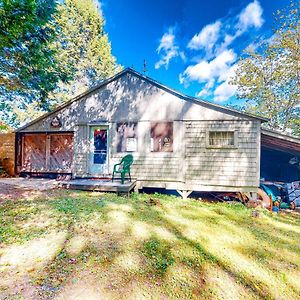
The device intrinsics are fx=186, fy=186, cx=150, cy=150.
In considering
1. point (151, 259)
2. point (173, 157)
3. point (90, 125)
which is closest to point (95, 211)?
point (151, 259)

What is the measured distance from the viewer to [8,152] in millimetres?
8734

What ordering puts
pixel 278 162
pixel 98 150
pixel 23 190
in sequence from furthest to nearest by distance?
pixel 278 162
pixel 98 150
pixel 23 190

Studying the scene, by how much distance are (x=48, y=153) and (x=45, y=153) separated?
195 mm

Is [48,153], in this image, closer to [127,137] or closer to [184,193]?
[127,137]

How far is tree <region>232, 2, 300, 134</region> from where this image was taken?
12.4m

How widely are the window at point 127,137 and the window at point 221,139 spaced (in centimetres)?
294

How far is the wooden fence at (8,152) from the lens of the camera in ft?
28.5

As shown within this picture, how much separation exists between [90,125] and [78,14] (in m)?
17.0

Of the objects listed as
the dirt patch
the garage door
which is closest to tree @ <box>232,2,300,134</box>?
the garage door

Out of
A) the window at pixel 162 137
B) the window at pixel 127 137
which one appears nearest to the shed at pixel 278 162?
the window at pixel 162 137

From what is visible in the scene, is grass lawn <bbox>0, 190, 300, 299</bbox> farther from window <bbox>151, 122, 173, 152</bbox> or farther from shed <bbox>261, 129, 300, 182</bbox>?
shed <bbox>261, 129, 300, 182</bbox>

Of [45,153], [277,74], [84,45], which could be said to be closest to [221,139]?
[45,153]

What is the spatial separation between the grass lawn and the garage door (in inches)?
161

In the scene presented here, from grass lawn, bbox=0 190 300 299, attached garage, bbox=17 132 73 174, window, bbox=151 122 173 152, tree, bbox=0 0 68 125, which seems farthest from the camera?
attached garage, bbox=17 132 73 174
